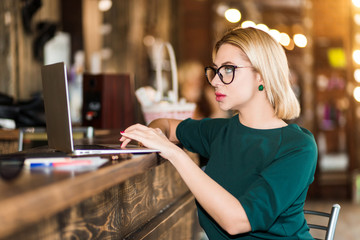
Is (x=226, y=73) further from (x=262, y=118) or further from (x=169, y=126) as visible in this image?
(x=169, y=126)

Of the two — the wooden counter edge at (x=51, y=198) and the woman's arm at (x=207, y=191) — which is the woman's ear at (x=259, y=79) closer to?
the woman's arm at (x=207, y=191)

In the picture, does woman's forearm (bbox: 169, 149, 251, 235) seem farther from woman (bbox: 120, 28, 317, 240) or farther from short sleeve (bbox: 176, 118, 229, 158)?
short sleeve (bbox: 176, 118, 229, 158)

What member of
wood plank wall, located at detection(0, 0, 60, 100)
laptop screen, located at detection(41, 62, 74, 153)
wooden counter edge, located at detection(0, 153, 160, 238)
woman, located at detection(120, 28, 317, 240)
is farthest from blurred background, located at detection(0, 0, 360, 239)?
wooden counter edge, located at detection(0, 153, 160, 238)

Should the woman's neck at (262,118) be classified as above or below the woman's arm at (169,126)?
above

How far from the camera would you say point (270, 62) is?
5.02ft

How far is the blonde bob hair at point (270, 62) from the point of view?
153 cm

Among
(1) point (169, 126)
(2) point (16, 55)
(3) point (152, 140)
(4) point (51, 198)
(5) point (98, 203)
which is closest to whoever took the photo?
(4) point (51, 198)

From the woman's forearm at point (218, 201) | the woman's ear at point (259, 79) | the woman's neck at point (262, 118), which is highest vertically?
the woman's ear at point (259, 79)

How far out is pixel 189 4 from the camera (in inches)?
277

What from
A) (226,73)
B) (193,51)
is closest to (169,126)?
(226,73)

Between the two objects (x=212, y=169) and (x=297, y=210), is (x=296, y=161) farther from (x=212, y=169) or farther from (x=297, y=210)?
(x=212, y=169)

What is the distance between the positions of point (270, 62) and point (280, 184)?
1.47 feet

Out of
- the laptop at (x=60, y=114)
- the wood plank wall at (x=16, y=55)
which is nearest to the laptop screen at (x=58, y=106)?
the laptop at (x=60, y=114)

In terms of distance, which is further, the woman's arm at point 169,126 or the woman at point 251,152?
the woman's arm at point 169,126
